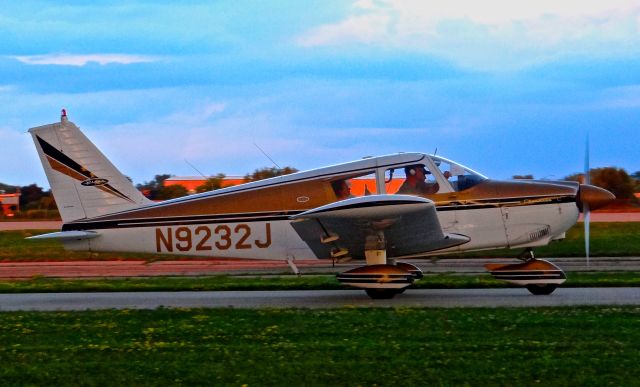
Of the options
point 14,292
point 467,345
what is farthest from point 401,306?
point 14,292

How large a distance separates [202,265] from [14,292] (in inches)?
410

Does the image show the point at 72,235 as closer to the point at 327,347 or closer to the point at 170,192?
the point at 327,347

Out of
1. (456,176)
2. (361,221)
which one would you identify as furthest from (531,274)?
(361,221)

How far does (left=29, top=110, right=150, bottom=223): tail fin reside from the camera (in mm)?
13836

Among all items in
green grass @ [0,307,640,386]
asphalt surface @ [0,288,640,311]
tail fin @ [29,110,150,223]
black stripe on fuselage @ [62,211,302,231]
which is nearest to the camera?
green grass @ [0,307,640,386]

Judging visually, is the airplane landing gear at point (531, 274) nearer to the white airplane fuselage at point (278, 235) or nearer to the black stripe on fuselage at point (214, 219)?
the white airplane fuselage at point (278, 235)

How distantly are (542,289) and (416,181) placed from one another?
2.52 metres

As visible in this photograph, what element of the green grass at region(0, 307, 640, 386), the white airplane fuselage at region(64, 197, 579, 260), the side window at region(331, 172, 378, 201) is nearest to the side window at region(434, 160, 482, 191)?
the white airplane fuselage at region(64, 197, 579, 260)

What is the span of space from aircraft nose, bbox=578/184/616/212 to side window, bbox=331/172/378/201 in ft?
10.6

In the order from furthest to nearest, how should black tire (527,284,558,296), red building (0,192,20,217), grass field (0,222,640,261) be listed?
red building (0,192,20,217), grass field (0,222,640,261), black tire (527,284,558,296)

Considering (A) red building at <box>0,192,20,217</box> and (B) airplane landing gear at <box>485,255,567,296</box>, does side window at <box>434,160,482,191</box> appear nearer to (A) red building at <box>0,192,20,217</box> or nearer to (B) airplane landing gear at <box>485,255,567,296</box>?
(B) airplane landing gear at <box>485,255,567,296</box>

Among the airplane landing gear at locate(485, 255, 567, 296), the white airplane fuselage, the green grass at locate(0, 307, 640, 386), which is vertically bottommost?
the green grass at locate(0, 307, 640, 386)

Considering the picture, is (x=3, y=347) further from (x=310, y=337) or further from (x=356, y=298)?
(x=356, y=298)

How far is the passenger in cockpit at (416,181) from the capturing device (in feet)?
41.4
